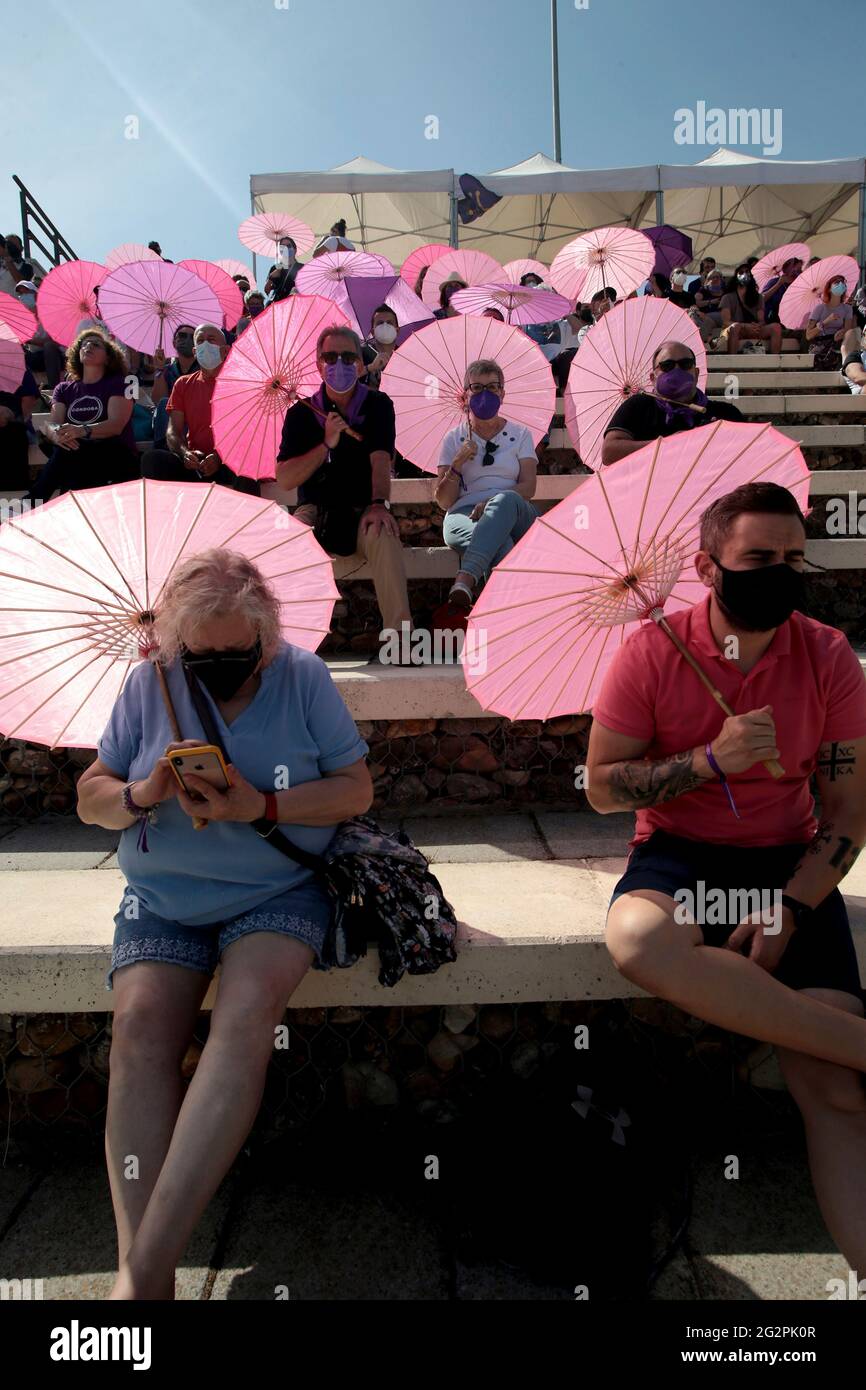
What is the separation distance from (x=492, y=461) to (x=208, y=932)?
2.80 metres

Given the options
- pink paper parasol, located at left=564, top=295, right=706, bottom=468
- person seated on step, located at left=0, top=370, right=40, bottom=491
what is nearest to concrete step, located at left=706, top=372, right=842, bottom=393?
pink paper parasol, located at left=564, top=295, right=706, bottom=468

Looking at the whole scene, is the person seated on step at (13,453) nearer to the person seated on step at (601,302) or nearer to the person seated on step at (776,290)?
the person seated on step at (601,302)

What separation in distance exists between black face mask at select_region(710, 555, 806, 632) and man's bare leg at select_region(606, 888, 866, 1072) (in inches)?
23.1

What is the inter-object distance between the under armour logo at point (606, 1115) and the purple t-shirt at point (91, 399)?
148 inches

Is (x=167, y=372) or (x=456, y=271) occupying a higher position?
(x=456, y=271)

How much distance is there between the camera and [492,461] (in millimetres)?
A: 3912

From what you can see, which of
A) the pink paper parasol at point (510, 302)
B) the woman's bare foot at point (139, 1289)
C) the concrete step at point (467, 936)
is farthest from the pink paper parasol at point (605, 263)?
the woman's bare foot at point (139, 1289)

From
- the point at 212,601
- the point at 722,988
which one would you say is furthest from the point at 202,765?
the point at 722,988

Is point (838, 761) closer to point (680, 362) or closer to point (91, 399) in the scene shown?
point (680, 362)

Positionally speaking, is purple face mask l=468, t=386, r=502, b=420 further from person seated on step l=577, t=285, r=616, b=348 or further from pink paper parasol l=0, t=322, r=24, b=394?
person seated on step l=577, t=285, r=616, b=348

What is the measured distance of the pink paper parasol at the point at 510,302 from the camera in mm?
7238

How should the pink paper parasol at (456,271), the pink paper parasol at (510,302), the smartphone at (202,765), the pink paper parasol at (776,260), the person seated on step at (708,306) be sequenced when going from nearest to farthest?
the smartphone at (202,765)
the pink paper parasol at (510,302)
the pink paper parasol at (456,271)
the person seated on step at (708,306)
the pink paper parasol at (776,260)

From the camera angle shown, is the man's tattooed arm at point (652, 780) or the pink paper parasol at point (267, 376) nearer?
the man's tattooed arm at point (652, 780)
